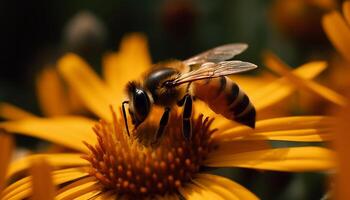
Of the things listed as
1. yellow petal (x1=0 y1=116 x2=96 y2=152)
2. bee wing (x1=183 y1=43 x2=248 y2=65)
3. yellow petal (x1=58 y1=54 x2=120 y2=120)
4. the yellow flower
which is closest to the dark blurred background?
yellow petal (x1=58 y1=54 x2=120 y2=120)

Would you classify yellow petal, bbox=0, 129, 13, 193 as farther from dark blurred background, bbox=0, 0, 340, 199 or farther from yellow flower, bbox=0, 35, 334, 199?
dark blurred background, bbox=0, 0, 340, 199

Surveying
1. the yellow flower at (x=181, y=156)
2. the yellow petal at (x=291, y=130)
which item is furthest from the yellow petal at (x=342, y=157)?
the yellow petal at (x=291, y=130)

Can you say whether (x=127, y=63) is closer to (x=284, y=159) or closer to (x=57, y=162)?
(x=57, y=162)

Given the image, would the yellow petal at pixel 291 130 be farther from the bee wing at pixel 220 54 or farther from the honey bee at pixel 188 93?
the bee wing at pixel 220 54

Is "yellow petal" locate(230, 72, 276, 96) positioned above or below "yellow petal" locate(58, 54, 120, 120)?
below

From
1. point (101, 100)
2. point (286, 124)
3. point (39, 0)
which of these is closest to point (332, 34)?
point (286, 124)

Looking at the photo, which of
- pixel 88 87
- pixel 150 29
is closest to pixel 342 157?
pixel 88 87

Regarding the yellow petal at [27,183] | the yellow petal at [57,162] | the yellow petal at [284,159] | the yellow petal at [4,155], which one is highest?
the yellow petal at [4,155]
